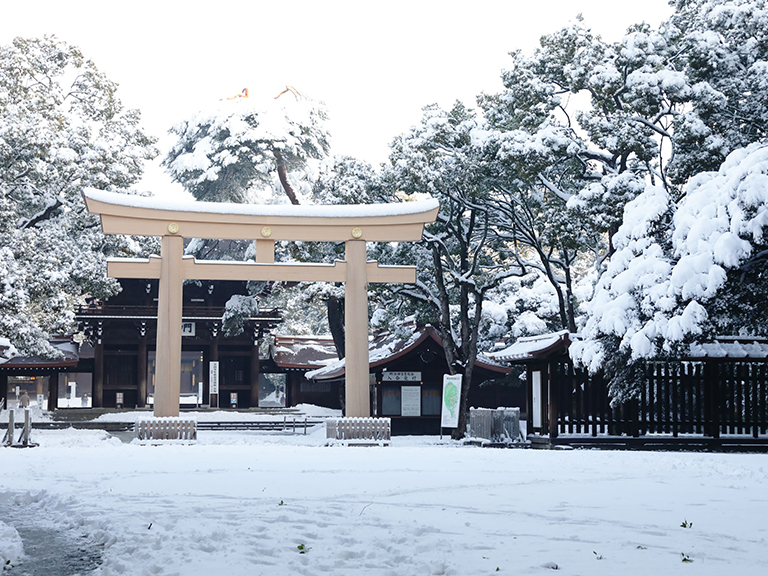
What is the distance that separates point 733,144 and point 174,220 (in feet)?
45.1

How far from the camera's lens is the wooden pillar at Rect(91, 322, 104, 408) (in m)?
36.8

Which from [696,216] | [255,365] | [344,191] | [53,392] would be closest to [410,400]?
[344,191]

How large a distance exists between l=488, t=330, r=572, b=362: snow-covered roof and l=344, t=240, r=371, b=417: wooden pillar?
12.8 ft

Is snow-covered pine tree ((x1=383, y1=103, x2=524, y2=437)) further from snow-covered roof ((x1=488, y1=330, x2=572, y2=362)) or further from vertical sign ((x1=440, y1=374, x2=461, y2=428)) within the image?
snow-covered roof ((x1=488, y1=330, x2=572, y2=362))

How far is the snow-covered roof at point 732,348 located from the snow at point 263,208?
749cm

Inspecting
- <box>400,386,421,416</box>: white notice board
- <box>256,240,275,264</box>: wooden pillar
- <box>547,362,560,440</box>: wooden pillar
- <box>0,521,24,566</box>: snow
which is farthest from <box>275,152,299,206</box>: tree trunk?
<box>0,521,24,566</box>: snow

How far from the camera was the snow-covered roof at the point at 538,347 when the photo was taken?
1953 cm

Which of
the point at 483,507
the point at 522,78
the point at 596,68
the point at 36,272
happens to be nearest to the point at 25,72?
the point at 36,272

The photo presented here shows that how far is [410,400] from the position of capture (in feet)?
96.6

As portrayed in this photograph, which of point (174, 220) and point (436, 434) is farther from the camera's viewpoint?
point (436, 434)

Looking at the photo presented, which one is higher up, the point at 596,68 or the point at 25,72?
the point at 25,72

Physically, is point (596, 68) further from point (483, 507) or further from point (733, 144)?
point (483, 507)

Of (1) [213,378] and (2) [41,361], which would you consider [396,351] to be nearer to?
(1) [213,378]

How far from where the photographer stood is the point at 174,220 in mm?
20219
